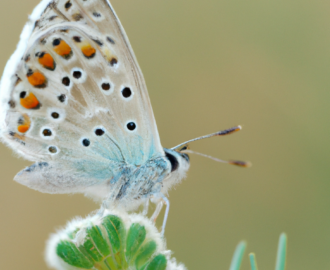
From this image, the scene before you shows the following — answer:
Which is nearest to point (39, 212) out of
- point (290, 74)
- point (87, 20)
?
point (87, 20)

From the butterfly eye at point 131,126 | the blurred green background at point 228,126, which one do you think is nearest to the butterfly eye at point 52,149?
the butterfly eye at point 131,126

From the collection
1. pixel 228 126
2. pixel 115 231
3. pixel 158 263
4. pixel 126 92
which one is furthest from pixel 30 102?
pixel 228 126

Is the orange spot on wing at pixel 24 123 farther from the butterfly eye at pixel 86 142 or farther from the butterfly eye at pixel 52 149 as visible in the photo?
the butterfly eye at pixel 86 142

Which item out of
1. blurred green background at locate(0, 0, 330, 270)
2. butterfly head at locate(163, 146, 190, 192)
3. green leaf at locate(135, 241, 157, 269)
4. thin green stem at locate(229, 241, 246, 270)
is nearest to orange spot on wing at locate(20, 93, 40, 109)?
butterfly head at locate(163, 146, 190, 192)

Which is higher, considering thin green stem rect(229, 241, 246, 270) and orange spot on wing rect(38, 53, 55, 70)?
orange spot on wing rect(38, 53, 55, 70)

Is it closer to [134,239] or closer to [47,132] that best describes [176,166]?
[47,132]

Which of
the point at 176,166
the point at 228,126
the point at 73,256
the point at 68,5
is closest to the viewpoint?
the point at 73,256

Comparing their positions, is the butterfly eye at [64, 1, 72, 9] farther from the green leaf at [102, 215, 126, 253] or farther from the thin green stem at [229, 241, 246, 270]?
the thin green stem at [229, 241, 246, 270]
